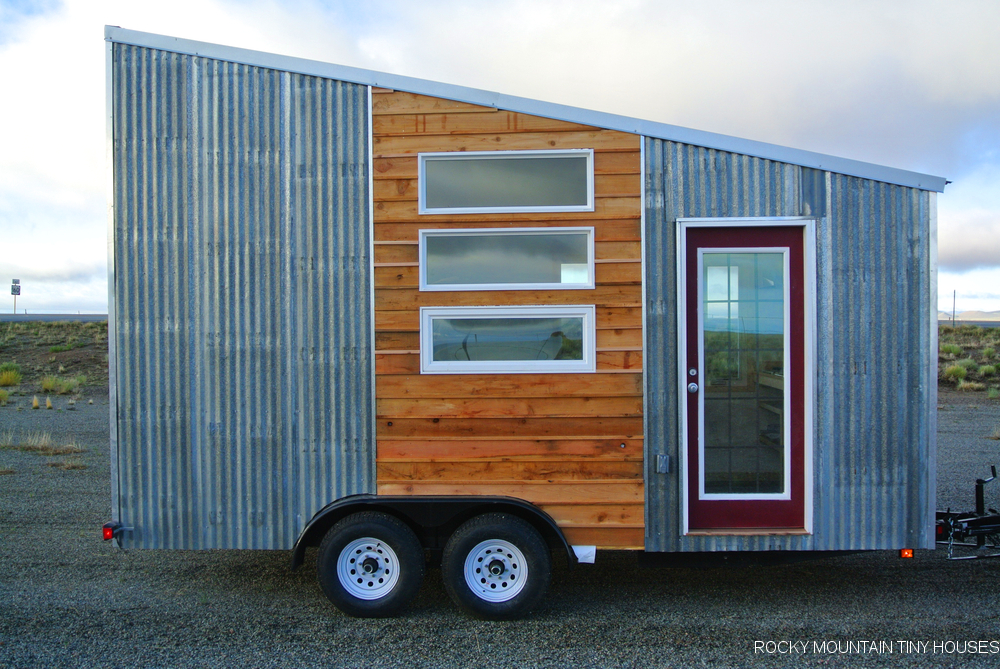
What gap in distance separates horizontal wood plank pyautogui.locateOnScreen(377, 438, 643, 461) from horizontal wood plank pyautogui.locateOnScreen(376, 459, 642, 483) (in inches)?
1.7

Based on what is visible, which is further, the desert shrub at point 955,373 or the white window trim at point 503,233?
the desert shrub at point 955,373

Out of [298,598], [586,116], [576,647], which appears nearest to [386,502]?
[298,598]

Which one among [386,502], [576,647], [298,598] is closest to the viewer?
[576,647]

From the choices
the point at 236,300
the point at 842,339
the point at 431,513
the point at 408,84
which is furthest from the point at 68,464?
the point at 842,339

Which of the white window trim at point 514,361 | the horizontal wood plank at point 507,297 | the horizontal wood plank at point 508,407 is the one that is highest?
the horizontal wood plank at point 507,297

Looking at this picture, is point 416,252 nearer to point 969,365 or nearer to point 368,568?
point 368,568

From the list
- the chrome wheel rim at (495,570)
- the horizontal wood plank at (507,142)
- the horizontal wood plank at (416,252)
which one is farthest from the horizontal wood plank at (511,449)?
the horizontal wood plank at (507,142)

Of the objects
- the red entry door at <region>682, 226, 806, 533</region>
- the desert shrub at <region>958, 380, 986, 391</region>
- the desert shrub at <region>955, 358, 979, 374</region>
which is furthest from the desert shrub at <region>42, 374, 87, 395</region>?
the desert shrub at <region>955, 358, 979, 374</region>

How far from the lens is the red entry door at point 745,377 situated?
404 cm

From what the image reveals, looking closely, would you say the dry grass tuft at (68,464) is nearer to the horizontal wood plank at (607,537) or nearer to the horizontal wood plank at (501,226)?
the horizontal wood plank at (501,226)

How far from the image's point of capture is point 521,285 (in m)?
4.00

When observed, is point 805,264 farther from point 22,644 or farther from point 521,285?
point 22,644

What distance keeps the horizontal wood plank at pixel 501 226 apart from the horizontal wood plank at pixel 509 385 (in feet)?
2.65

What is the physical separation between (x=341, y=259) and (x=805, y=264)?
2.91 m
